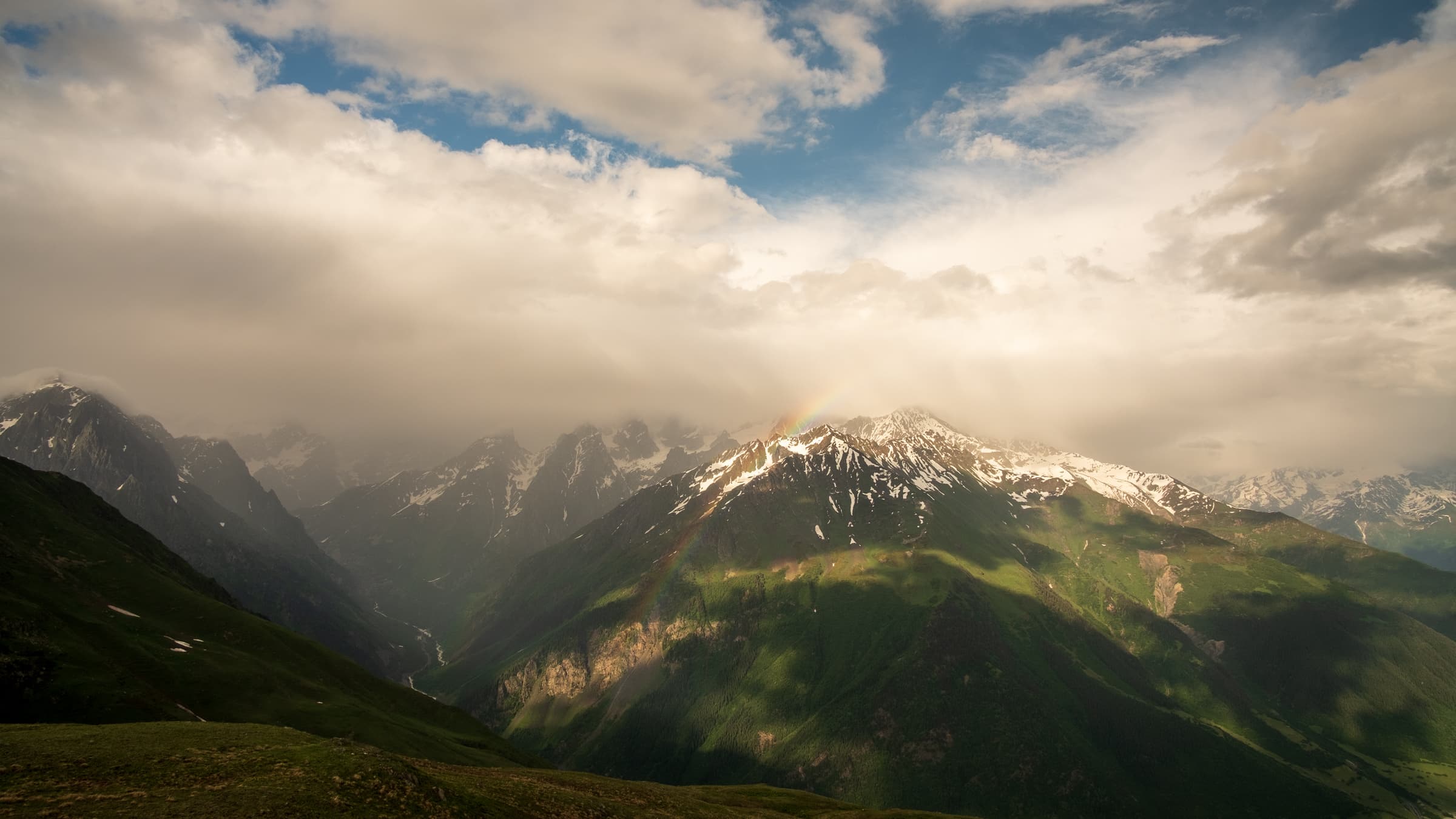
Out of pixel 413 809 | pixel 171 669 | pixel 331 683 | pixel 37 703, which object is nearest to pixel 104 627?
pixel 171 669

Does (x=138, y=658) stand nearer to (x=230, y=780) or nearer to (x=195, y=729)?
(x=195, y=729)

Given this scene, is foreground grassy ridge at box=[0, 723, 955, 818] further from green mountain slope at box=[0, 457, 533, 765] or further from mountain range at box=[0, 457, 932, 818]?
green mountain slope at box=[0, 457, 533, 765]

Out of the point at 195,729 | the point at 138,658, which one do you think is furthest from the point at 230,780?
the point at 138,658

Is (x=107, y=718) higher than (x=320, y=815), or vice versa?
(x=320, y=815)

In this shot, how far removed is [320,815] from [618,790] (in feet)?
206

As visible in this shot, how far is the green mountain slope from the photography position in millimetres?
115250

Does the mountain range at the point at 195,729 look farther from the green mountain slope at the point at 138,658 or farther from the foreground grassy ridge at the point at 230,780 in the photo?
the green mountain slope at the point at 138,658

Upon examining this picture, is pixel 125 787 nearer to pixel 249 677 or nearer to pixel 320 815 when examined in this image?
pixel 320 815

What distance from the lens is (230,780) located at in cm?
5953

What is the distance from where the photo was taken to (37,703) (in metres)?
108

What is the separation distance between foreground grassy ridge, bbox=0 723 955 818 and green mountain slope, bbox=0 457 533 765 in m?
48.3

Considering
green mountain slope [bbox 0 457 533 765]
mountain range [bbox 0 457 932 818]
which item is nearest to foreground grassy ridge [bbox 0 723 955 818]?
mountain range [bbox 0 457 932 818]

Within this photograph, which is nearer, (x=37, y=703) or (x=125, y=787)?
(x=125, y=787)

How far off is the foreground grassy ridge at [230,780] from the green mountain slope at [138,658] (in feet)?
158
